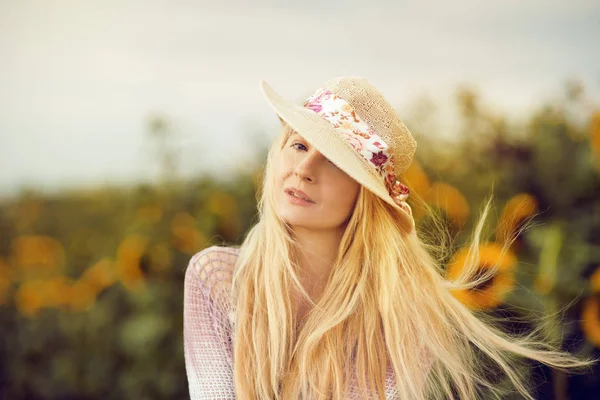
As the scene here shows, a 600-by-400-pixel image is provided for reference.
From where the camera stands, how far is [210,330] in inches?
83.0

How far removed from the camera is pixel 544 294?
270 centimetres

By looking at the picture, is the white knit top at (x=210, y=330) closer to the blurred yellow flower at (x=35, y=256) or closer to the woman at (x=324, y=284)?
the woman at (x=324, y=284)

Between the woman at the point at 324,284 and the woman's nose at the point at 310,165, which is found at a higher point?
the woman's nose at the point at 310,165

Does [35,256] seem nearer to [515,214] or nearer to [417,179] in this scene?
[417,179]

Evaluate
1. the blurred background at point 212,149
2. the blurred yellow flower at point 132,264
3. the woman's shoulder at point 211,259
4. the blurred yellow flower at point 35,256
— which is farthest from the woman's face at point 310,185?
the blurred yellow flower at point 35,256

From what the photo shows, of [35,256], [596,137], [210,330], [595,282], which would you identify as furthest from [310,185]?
[35,256]

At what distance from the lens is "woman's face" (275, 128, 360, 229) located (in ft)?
6.50

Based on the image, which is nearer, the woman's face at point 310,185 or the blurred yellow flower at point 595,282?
the woman's face at point 310,185

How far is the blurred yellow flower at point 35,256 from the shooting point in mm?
3137

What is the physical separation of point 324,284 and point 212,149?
51.2 inches

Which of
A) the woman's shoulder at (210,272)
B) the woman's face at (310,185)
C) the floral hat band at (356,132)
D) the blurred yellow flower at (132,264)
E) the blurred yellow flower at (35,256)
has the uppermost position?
the floral hat band at (356,132)

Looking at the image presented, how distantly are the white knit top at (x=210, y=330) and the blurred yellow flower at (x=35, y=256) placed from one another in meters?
1.26

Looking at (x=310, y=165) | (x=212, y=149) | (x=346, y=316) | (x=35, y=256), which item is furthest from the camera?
(x=212, y=149)

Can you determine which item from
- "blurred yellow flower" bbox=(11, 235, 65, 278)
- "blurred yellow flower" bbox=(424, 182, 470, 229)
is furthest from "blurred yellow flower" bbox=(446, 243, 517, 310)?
"blurred yellow flower" bbox=(11, 235, 65, 278)
